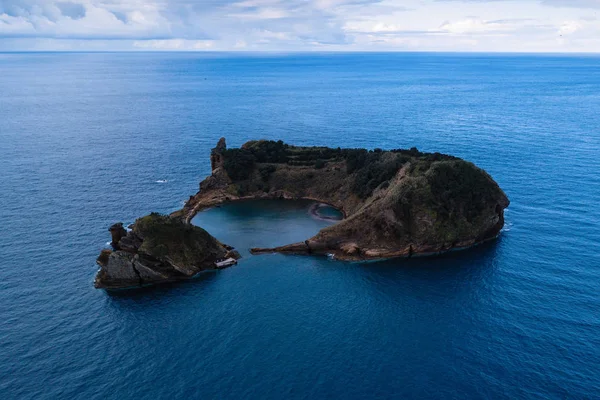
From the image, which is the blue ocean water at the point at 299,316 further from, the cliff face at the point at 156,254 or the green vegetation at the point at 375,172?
the green vegetation at the point at 375,172

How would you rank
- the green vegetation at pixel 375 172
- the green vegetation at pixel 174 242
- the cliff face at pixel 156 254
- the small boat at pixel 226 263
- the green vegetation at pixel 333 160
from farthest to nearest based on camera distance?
the green vegetation at pixel 333 160 → the green vegetation at pixel 375 172 → the small boat at pixel 226 263 → the green vegetation at pixel 174 242 → the cliff face at pixel 156 254

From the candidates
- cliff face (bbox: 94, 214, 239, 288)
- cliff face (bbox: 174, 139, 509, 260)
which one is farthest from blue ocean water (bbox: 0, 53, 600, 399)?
cliff face (bbox: 174, 139, 509, 260)

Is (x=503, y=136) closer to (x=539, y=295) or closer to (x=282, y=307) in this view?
(x=539, y=295)

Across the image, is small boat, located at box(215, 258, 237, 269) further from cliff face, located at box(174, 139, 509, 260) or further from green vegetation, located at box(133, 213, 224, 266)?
cliff face, located at box(174, 139, 509, 260)

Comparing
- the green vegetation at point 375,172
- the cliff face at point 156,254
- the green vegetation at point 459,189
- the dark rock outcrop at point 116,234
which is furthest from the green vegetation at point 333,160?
the dark rock outcrop at point 116,234

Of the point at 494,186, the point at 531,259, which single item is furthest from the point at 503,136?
the point at 531,259

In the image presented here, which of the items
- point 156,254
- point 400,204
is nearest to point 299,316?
point 156,254
